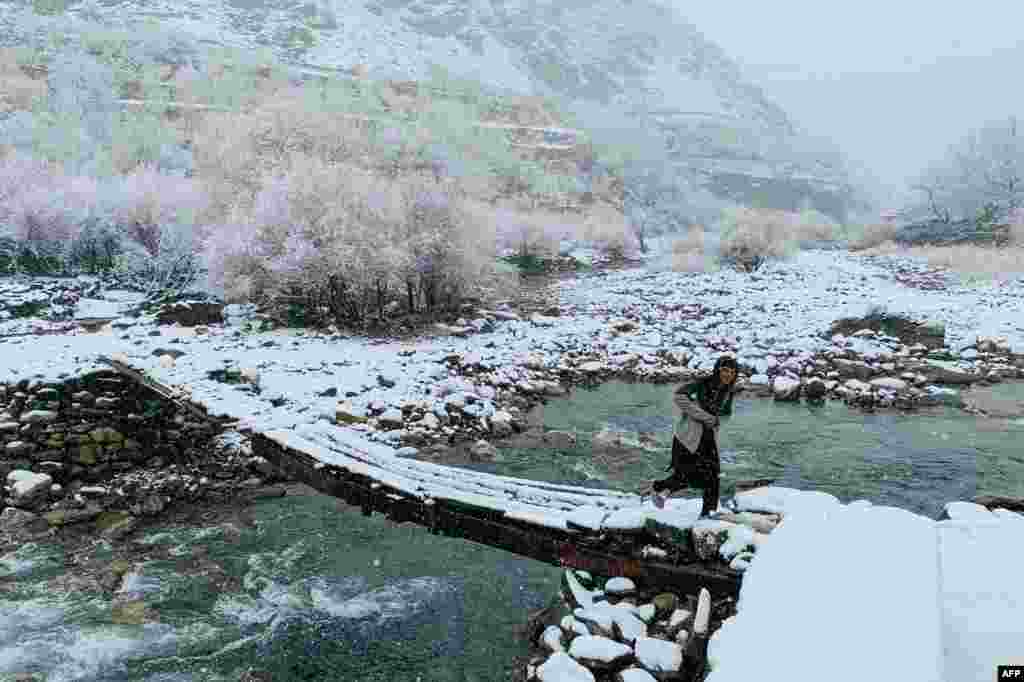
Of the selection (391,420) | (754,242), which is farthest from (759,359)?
(754,242)

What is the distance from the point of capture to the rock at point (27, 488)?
9.60 m

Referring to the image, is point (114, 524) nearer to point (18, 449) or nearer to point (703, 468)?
point (18, 449)

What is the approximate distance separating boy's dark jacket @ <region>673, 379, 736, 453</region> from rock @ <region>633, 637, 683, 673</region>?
1.77 metres

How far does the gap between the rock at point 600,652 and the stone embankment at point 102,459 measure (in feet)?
22.9

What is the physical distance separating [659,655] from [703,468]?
1.82m

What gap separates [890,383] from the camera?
1574 centimetres

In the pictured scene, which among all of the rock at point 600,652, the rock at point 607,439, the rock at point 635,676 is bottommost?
the rock at point 607,439

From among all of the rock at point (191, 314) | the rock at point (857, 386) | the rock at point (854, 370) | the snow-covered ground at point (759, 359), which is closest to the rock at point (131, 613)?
the snow-covered ground at point (759, 359)

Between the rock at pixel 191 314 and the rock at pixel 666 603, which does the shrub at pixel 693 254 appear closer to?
the rock at pixel 191 314

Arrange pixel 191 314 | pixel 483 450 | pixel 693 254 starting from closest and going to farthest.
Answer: pixel 483 450
pixel 191 314
pixel 693 254

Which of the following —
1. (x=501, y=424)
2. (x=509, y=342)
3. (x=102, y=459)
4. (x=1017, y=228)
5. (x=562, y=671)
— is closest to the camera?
(x=562, y=671)

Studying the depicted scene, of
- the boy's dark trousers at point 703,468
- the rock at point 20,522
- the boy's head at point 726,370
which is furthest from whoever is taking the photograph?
the rock at point 20,522

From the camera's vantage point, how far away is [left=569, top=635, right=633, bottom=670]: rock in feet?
17.1

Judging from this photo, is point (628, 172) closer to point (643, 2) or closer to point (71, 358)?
point (71, 358)
